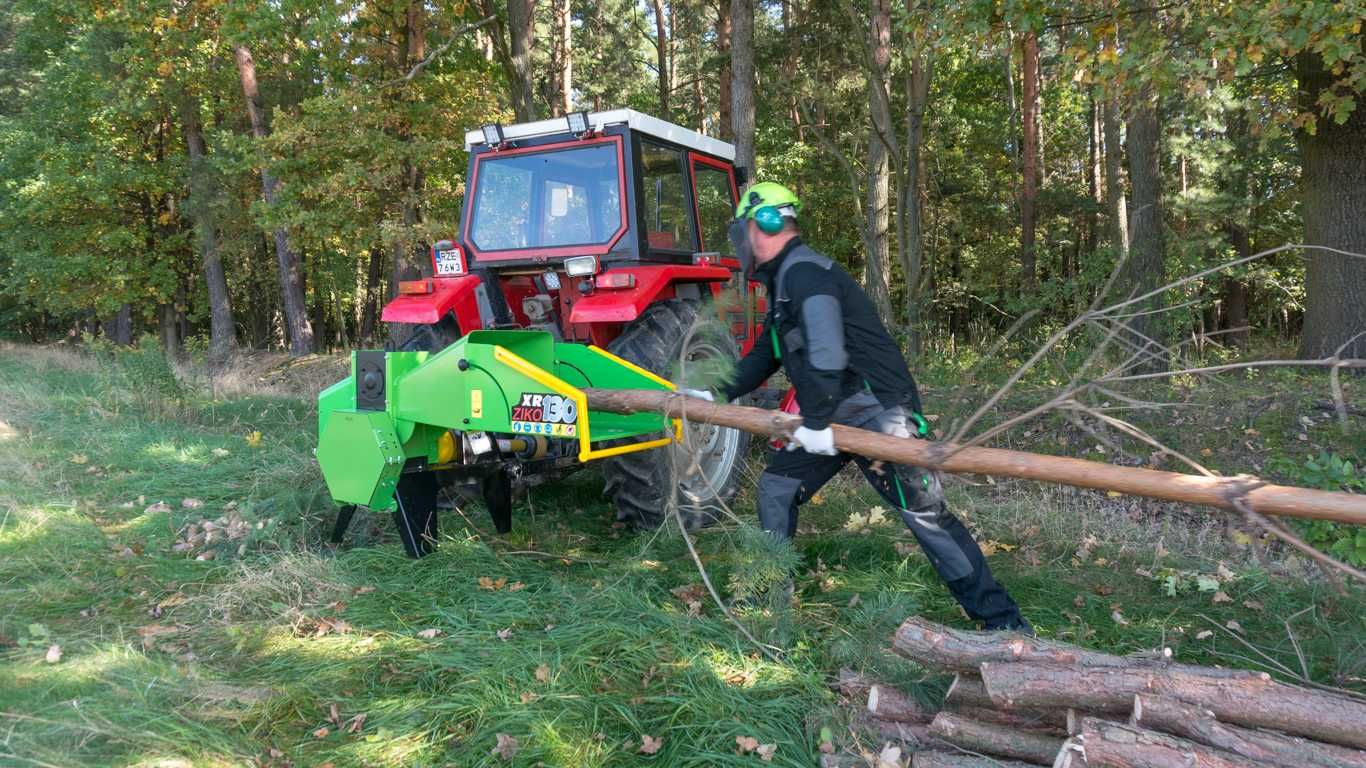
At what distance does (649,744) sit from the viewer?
3.03m

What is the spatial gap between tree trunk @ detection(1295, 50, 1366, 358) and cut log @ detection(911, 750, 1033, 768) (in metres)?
7.73

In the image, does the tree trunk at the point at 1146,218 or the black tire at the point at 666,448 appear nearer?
the black tire at the point at 666,448

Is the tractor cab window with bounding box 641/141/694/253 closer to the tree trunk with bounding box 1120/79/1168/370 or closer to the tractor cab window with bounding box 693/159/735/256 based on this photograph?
the tractor cab window with bounding box 693/159/735/256

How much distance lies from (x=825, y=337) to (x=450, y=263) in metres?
2.93

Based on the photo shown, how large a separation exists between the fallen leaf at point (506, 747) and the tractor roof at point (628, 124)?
3.44 metres

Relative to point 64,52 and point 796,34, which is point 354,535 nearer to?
point 796,34

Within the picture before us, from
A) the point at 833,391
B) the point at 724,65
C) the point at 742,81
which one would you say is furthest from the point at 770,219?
the point at 724,65

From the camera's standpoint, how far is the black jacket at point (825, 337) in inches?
145

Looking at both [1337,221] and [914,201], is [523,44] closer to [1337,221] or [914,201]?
[914,201]

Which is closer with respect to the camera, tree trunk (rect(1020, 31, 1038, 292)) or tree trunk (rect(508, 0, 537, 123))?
tree trunk (rect(508, 0, 537, 123))

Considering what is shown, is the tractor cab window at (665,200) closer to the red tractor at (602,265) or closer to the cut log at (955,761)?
the red tractor at (602,265)

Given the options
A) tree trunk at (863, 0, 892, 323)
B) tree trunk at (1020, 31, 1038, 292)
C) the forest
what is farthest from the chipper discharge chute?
tree trunk at (1020, 31, 1038, 292)

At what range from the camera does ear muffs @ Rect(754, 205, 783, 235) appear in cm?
390

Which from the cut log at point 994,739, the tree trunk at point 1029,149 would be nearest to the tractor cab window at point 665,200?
the cut log at point 994,739
